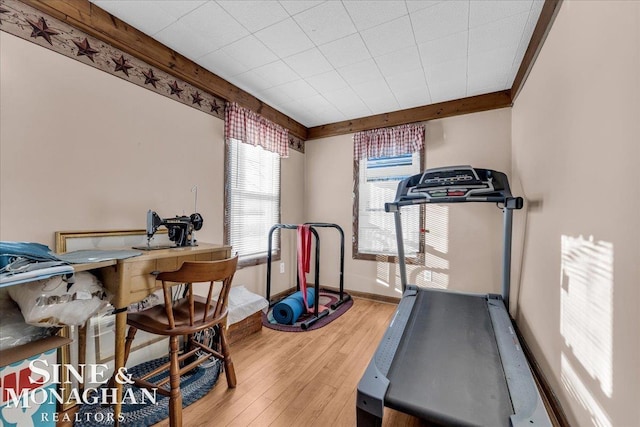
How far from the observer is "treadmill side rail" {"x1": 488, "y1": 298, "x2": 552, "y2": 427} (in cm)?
107

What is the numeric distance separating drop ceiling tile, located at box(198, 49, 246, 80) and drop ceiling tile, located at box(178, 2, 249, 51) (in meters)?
0.16

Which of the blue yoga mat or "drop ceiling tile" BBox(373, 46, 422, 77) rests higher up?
"drop ceiling tile" BBox(373, 46, 422, 77)

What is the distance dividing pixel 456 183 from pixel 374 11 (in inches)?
59.0

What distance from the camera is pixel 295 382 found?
1.80 m

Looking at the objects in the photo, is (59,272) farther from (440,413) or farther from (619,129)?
(619,129)

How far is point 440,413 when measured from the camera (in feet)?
3.76

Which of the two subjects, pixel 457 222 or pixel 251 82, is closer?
pixel 251 82

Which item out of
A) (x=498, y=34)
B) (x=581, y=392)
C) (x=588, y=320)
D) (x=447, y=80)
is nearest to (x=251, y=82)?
(x=447, y=80)

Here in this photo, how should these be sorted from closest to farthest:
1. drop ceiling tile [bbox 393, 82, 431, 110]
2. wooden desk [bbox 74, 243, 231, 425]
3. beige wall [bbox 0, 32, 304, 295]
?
1. wooden desk [bbox 74, 243, 231, 425]
2. beige wall [bbox 0, 32, 304, 295]
3. drop ceiling tile [bbox 393, 82, 431, 110]

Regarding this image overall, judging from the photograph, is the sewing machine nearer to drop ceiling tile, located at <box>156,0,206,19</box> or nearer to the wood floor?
the wood floor

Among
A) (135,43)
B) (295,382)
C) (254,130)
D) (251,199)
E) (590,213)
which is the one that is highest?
(135,43)

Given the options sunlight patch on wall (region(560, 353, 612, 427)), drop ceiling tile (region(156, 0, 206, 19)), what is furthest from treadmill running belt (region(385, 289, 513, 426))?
drop ceiling tile (region(156, 0, 206, 19))

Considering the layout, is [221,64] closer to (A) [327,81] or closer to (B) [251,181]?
(A) [327,81]

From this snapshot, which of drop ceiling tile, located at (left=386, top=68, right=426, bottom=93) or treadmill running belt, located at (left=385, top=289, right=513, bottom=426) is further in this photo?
drop ceiling tile, located at (left=386, top=68, right=426, bottom=93)
